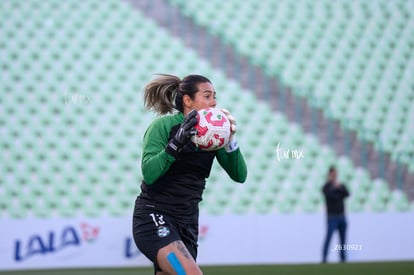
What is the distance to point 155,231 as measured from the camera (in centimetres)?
409

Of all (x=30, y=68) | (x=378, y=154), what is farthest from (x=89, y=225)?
(x=378, y=154)

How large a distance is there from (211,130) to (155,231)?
0.65m

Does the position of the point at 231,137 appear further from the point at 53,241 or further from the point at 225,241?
the point at 53,241

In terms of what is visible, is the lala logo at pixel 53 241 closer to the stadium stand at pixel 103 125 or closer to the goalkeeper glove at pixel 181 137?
the stadium stand at pixel 103 125

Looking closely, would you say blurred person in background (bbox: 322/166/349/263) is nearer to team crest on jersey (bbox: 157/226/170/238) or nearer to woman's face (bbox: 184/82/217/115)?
woman's face (bbox: 184/82/217/115)

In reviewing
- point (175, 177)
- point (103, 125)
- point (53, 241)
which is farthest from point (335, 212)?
point (175, 177)

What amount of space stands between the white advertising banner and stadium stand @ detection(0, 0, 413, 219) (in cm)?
145

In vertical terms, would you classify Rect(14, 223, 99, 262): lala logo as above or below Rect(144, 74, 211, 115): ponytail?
below

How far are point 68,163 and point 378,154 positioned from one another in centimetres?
623

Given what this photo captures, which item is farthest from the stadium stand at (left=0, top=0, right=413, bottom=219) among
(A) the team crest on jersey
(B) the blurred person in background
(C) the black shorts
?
(A) the team crest on jersey

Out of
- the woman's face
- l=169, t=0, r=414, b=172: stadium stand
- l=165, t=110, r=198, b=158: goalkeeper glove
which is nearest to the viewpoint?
l=165, t=110, r=198, b=158: goalkeeper glove

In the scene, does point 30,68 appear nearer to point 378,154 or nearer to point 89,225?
point 89,225

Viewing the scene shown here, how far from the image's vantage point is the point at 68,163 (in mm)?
13906

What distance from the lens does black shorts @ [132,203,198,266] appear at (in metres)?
4.06
